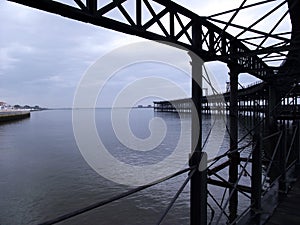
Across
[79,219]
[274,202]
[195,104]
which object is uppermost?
[195,104]

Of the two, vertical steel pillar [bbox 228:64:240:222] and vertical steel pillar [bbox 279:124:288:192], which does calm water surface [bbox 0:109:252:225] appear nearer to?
vertical steel pillar [bbox 228:64:240:222]

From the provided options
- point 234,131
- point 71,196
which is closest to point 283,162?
point 234,131

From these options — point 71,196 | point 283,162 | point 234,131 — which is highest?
point 234,131

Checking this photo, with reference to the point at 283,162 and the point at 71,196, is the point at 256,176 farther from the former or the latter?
the point at 71,196

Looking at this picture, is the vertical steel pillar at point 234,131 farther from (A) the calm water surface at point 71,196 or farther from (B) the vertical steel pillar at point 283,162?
(B) the vertical steel pillar at point 283,162

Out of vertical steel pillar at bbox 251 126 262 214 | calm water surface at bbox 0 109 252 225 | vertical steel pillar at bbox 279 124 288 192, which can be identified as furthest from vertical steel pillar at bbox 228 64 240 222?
vertical steel pillar at bbox 251 126 262 214

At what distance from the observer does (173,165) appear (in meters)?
16.8

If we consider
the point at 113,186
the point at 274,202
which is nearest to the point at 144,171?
the point at 113,186

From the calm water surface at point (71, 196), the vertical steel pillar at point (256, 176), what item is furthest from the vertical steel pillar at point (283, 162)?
the calm water surface at point (71, 196)

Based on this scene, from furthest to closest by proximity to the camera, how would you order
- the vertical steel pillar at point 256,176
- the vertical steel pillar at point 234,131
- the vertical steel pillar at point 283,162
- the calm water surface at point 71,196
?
the vertical steel pillar at point 234,131 → the calm water surface at point 71,196 → the vertical steel pillar at point 283,162 → the vertical steel pillar at point 256,176

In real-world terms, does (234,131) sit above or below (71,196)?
above

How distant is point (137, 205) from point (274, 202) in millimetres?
6994

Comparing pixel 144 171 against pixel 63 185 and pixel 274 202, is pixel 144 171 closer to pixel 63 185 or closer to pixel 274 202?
pixel 63 185

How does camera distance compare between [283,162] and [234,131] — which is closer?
[283,162]
